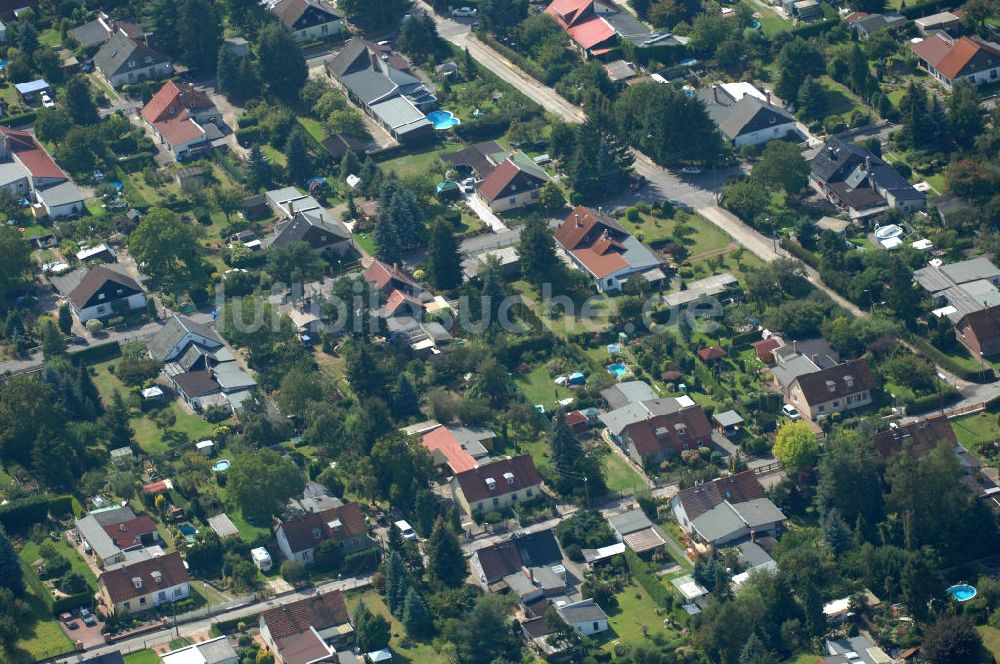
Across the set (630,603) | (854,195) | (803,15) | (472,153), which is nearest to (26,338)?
(472,153)

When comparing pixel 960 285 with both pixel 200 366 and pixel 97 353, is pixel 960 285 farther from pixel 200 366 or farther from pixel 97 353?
pixel 97 353

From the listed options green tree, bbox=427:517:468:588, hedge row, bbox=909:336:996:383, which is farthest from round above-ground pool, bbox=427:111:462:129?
green tree, bbox=427:517:468:588

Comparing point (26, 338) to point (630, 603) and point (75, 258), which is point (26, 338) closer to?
point (75, 258)

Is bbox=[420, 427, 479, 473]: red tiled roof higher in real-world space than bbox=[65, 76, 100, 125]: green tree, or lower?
lower

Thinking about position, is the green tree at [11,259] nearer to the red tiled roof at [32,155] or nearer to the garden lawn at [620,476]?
the red tiled roof at [32,155]

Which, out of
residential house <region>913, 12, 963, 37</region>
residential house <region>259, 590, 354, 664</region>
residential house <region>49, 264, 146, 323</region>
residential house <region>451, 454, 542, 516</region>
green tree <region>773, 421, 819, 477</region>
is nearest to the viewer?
residential house <region>259, 590, 354, 664</region>

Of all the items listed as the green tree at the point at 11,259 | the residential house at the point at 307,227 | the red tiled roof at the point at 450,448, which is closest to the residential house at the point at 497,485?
the red tiled roof at the point at 450,448

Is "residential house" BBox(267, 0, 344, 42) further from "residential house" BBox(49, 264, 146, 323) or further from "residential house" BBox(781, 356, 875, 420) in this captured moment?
"residential house" BBox(781, 356, 875, 420)
